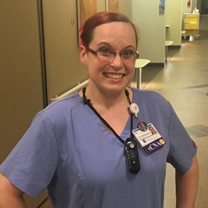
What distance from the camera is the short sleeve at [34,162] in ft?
3.71

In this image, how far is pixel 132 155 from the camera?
1187 millimetres

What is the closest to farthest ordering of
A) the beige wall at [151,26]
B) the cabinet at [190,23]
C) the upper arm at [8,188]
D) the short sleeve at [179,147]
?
the upper arm at [8,188]
the short sleeve at [179,147]
the beige wall at [151,26]
the cabinet at [190,23]

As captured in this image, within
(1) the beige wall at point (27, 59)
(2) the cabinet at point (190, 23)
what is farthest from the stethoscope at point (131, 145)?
(2) the cabinet at point (190, 23)

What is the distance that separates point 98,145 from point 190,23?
1585cm

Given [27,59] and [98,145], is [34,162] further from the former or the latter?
[27,59]

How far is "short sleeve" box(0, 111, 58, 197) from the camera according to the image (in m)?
1.13

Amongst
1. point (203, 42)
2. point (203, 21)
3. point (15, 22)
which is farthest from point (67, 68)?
point (203, 21)

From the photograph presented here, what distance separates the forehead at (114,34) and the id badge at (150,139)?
0.32 metres

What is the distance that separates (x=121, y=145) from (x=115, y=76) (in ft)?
0.79

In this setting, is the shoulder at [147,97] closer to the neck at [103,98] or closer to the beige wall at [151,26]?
the neck at [103,98]

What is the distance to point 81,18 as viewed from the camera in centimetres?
362

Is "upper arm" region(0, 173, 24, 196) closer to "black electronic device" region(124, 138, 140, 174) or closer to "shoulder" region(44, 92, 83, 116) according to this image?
"shoulder" region(44, 92, 83, 116)

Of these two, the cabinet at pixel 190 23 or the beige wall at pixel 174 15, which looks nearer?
the beige wall at pixel 174 15

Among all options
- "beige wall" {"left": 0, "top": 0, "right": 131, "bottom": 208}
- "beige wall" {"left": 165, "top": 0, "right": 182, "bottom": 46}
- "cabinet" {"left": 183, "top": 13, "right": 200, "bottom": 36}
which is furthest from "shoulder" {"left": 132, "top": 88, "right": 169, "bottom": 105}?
"cabinet" {"left": 183, "top": 13, "right": 200, "bottom": 36}
